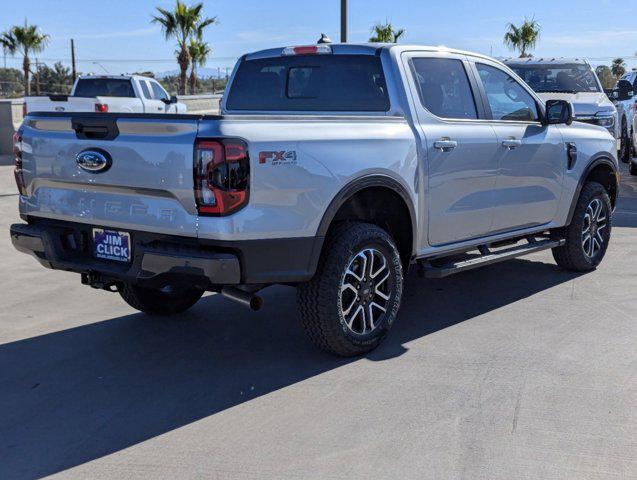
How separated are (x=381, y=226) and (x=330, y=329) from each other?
95 centimetres

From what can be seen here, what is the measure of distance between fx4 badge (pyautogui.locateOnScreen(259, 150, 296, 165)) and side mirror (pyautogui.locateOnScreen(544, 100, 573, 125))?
3.00 m

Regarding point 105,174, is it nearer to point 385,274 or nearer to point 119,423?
point 119,423

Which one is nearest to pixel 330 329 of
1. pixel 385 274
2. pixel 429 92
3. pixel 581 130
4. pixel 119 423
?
pixel 385 274

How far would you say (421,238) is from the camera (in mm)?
5457

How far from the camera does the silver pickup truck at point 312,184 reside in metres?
4.27

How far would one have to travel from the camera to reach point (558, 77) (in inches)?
Result: 561

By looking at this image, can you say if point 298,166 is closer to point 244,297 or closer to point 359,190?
point 359,190

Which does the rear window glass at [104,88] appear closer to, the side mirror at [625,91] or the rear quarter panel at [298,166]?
the side mirror at [625,91]

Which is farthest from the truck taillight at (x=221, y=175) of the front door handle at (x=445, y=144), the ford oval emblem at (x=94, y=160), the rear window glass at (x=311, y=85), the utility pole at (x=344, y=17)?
the utility pole at (x=344, y=17)

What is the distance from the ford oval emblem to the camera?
4.52 m

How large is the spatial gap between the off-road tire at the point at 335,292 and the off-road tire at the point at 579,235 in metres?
2.71

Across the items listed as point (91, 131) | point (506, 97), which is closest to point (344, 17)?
point (506, 97)

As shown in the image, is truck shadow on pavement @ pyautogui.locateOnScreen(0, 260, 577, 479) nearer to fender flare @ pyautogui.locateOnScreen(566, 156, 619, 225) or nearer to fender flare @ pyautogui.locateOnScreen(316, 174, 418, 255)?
fender flare @ pyautogui.locateOnScreen(566, 156, 619, 225)

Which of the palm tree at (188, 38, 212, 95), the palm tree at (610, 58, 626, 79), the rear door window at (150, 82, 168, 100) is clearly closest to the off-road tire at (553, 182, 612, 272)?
the rear door window at (150, 82, 168, 100)
